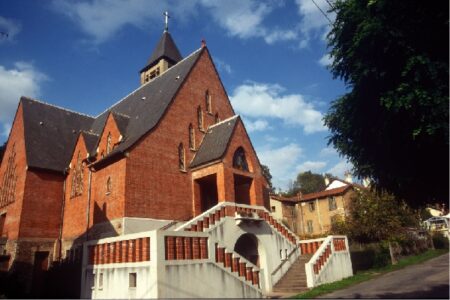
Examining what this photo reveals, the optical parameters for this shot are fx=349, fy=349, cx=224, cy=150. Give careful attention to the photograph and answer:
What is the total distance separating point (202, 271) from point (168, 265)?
1752 millimetres

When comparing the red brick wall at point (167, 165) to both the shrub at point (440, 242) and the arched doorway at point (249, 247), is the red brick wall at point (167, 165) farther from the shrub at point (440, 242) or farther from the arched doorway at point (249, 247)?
the shrub at point (440, 242)

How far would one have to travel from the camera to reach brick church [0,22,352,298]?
14.4 meters

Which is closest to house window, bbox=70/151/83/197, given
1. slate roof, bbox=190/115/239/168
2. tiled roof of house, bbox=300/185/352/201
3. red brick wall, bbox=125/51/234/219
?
red brick wall, bbox=125/51/234/219

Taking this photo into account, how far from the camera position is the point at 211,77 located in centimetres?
2770

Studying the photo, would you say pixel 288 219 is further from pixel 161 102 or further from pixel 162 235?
pixel 162 235

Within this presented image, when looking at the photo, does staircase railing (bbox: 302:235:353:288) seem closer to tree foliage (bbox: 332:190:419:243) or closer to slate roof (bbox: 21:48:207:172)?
tree foliage (bbox: 332:190:419:243)

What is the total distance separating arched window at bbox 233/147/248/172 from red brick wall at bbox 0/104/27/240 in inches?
595

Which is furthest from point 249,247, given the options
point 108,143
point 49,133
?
point 49,133

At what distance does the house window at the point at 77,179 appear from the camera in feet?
81.2

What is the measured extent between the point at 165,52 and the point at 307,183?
2200 inches

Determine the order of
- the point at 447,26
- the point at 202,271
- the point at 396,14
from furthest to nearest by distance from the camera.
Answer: the point at 202,271, the point at 396,14, the point at 447,26

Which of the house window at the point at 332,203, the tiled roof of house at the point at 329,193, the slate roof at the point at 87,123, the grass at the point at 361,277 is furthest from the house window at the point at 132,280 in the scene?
the house window at the point at 332,203

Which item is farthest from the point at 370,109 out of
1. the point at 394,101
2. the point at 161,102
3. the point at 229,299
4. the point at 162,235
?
the point at 161,102

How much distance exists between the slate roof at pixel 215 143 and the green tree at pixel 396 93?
9988mm
